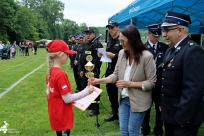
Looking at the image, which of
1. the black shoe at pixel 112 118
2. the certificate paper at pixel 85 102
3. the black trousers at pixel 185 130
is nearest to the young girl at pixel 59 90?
the certificate paper at pixel 85 102

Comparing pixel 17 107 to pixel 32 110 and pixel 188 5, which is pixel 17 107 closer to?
pixel 32 110

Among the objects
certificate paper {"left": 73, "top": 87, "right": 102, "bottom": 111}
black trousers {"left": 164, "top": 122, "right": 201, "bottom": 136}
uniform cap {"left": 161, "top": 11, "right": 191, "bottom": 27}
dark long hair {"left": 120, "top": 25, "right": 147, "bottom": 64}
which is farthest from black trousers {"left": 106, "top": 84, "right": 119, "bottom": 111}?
uniform cap {"left": 161, "top": 11, "right": 191, "bottom": 27}

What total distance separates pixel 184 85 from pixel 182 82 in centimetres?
6

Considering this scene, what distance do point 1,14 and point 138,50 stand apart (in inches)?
2112

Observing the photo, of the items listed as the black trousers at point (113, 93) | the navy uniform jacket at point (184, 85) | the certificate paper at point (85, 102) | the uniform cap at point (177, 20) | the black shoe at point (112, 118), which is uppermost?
the uniform cap at point (177, 20)

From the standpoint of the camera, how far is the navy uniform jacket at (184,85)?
6.78 feet

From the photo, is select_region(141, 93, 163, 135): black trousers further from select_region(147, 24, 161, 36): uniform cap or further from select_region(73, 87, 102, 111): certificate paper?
select_region(73, 87, 102, 111): certificate paper

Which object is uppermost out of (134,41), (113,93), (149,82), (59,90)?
(134,41)

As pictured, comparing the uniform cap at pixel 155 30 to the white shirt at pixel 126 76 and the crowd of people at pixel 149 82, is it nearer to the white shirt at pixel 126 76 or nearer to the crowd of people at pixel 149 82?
the crowd of people at pixel 149 82

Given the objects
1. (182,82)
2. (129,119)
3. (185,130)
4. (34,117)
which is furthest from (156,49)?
(34,117)

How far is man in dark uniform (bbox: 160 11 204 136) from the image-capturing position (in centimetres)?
207

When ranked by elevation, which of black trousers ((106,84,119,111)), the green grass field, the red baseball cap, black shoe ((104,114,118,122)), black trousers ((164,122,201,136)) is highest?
the red baseball cap

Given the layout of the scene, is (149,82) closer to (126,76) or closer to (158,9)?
(126,76)

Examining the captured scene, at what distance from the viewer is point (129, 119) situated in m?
2.75
